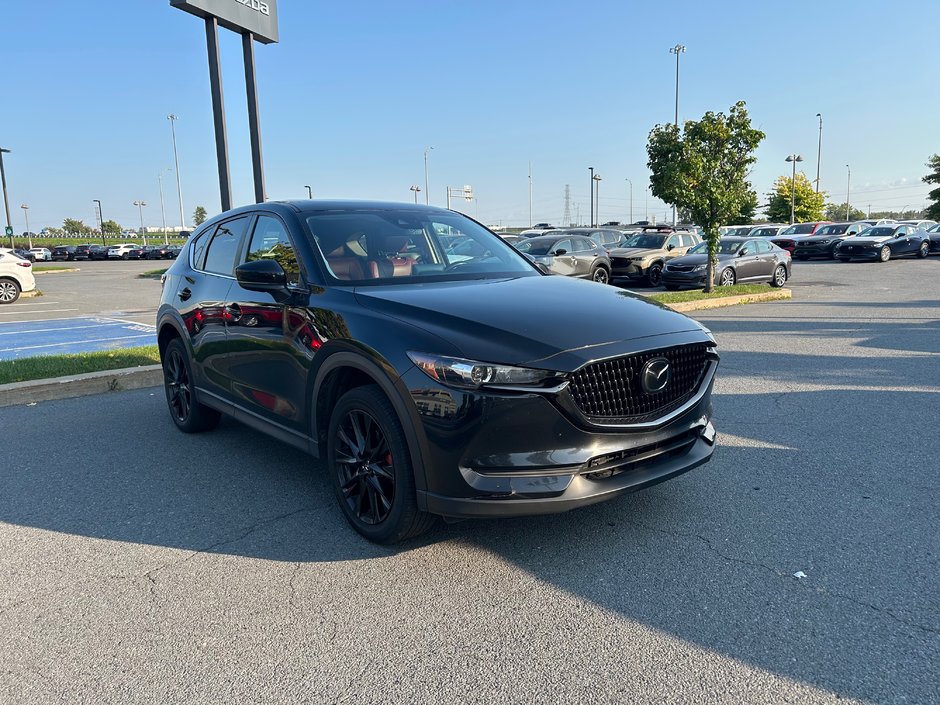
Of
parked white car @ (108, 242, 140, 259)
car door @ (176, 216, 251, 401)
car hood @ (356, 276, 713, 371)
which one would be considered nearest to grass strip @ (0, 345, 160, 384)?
car door @ (176, 216, 251, 401)

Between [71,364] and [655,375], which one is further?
[71,364]

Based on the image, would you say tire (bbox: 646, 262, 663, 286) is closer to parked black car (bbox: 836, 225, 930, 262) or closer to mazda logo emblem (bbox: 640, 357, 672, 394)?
parked black car (bbox: 836, 225, 930, 262)

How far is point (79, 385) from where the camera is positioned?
713 cm

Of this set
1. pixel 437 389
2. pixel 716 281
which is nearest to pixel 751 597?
pixel 437 389

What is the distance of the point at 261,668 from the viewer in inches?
104

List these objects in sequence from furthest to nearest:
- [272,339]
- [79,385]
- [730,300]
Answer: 1. [730,300]
2. [79,385]
3. [272,339]

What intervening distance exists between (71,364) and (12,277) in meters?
13.9

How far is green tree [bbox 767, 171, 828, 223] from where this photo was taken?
73.6 meters

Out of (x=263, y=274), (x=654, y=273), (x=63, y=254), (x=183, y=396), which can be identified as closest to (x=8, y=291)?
(x=183, y=396)

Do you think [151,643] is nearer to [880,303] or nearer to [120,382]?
[120,382]

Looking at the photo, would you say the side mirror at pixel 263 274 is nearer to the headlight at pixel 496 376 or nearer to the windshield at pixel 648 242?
the headlight at pixel 496 376

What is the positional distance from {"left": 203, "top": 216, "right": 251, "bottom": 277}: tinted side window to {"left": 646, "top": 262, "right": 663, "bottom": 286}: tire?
16.6 m

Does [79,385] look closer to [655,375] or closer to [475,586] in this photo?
[475,586]

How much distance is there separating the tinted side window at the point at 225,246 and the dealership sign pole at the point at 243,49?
14.4m
